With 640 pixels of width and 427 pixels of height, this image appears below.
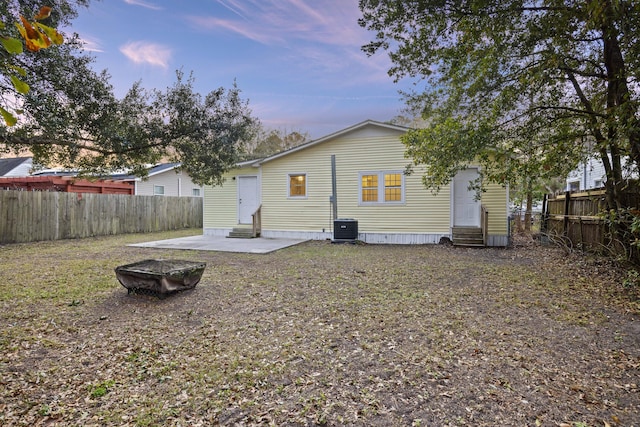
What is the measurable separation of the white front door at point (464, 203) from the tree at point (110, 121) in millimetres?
6780

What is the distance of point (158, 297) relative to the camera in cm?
488

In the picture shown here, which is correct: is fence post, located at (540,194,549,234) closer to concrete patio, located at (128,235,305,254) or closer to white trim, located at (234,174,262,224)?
concrete patio, located at (128,235,305,254)

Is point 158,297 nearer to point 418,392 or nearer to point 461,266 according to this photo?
point 418,392

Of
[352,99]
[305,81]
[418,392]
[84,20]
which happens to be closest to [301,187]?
[305,81]

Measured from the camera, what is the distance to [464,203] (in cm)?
1101

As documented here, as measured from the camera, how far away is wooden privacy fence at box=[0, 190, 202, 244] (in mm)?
10711

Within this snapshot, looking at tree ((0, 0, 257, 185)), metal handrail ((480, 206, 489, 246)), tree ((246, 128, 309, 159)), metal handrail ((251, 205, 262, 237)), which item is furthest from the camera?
tree ((246, 128, 309, 159))

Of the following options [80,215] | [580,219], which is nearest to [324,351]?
[580,219]

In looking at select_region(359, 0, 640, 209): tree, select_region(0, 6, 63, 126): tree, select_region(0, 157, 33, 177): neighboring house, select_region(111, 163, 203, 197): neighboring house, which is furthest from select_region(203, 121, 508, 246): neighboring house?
select_region(0, 157, 33, 177): neighboring house

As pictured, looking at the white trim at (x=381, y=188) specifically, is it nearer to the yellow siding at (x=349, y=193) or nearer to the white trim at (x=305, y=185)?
the yellow siding at (x=349, y=193)

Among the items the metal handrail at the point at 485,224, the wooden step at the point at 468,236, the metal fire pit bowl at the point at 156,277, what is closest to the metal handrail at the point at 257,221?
the wooden step at the point at 468,236

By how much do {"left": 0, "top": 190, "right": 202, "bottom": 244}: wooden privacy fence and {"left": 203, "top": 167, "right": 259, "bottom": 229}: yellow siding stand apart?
3765 millimetres

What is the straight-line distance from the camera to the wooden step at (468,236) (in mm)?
10359

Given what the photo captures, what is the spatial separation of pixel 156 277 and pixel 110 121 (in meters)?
3.09
